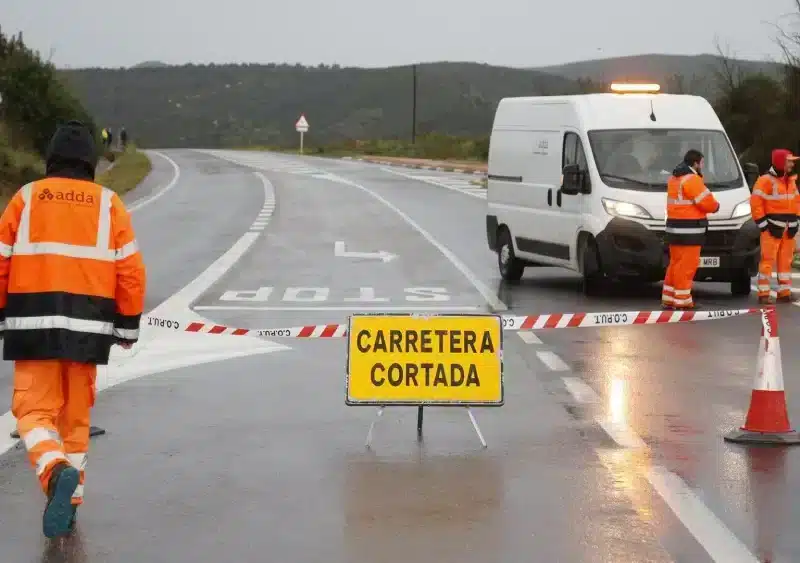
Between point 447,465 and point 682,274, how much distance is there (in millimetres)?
8925

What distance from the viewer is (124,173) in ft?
193

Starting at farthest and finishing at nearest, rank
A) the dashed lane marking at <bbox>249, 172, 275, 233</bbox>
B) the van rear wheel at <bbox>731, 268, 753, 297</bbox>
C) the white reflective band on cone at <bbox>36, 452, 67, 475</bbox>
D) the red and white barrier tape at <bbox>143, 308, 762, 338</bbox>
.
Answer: the dashed lane marking at <bbox>249, 172, 275, 233</bbox> → the van rear wheel at <bbox>731, 268, 753, 297</bbox> → the red and white barrier tape at <bbox>143, 308, 762, 338</bbox> → the white reflective band on cone at <bbox>36, 452, 67, 475</bbox>

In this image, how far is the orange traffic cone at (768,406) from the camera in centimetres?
945

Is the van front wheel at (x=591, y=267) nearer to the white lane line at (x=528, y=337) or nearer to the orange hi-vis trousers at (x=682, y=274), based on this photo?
the orange hi-vis trousers at (x=682, y=274)

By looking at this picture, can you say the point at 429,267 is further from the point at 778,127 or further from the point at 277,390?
the point at 778,127

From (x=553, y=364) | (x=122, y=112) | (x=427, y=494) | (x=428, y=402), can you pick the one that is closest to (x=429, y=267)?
(x=553, y=364)

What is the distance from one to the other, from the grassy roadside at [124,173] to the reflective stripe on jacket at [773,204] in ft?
96.5

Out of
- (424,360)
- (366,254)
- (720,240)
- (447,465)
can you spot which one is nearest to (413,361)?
(424,360)

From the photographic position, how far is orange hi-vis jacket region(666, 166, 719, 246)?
56.4ft

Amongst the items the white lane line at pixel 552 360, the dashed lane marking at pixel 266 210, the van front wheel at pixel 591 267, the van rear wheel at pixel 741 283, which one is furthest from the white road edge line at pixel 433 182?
the white lane line at pixel 552 360

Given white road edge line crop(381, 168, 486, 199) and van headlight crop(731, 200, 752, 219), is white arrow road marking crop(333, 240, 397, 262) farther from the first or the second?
white road edge line crop(381, 168, 486, 199)

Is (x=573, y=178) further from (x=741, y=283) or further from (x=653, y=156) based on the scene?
(x=741, y=283)

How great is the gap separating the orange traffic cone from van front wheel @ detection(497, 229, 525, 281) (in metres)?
11.1

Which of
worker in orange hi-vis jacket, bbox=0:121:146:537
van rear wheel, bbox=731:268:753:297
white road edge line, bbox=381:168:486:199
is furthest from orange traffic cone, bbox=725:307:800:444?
white road edge line, bbox=381:168:486:199
